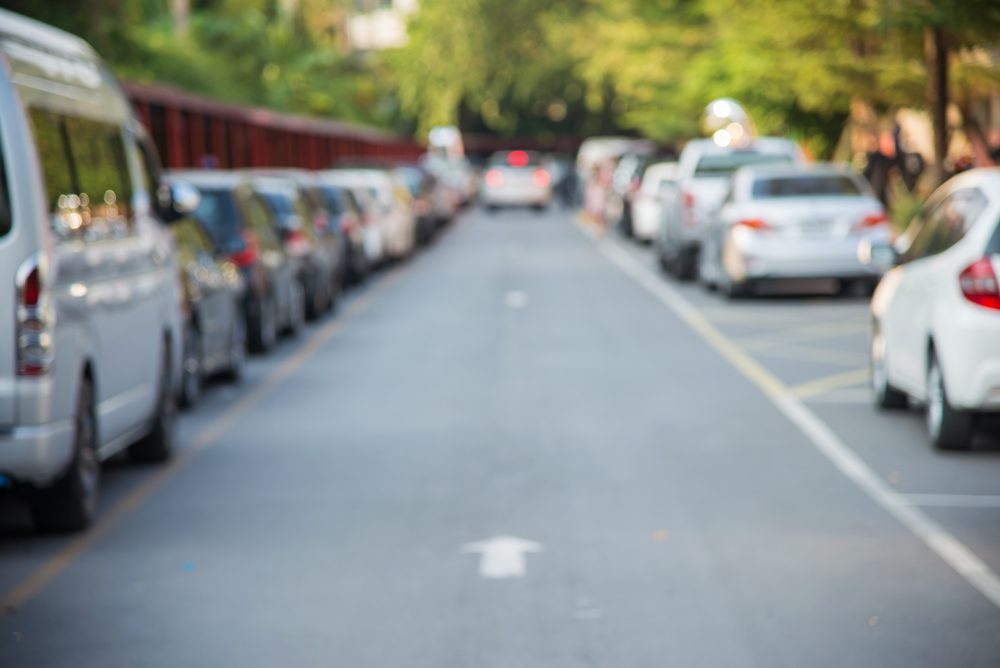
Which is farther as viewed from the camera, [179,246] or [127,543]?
[179,246]

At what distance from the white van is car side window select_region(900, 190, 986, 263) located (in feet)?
14.6

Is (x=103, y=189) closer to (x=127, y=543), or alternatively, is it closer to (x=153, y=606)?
(x=127, y=543)

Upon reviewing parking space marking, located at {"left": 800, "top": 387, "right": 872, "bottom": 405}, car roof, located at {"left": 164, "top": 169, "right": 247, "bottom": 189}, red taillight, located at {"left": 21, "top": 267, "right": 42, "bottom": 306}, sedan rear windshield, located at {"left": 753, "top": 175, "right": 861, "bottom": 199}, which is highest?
red taillight, located at {"left": 21, "top": 267, "right": 42, "bottom": 306}

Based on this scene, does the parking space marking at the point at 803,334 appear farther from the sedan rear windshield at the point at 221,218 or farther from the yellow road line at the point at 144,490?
the sedan rear windshield at the point at 221,218

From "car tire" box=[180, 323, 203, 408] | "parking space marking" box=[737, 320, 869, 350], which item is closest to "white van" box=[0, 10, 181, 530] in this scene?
"car tire" box=[180, 323, 203, 408]

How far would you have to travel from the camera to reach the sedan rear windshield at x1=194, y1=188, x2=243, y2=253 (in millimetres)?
17438

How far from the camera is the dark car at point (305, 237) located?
21417 mm

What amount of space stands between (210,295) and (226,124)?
2547cm

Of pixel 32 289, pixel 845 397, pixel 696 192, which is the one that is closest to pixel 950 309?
pixel 845 397

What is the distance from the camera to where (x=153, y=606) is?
7.66m

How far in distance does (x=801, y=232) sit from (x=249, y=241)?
7.60m

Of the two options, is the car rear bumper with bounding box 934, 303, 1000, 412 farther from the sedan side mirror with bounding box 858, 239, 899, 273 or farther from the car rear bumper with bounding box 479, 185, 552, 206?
the car rear bumper with bounding box 479, 185, 552, 206

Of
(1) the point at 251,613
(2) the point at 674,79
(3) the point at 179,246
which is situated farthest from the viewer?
(2) the point at 674,79

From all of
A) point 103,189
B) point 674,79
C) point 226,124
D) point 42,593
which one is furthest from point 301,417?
point 674,79
